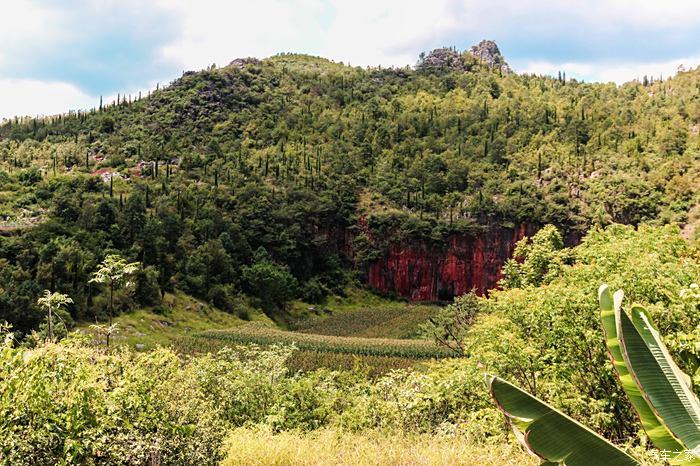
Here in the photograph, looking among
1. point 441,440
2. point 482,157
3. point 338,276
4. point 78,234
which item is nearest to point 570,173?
point 482,157

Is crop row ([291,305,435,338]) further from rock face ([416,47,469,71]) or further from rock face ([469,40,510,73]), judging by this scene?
rock face ([469,40,510,73])

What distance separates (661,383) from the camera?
413cm

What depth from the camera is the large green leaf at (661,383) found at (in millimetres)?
3990

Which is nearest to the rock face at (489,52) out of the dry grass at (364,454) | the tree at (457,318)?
the tree at (457,318)

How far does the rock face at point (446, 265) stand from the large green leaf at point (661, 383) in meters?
79.6

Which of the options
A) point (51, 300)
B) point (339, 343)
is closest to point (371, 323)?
point (339, 343)

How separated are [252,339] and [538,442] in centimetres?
4962

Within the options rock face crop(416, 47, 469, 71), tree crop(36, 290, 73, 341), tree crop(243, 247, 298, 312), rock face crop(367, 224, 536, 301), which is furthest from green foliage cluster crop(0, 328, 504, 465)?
rock face crop(416, 47, 469, 71)

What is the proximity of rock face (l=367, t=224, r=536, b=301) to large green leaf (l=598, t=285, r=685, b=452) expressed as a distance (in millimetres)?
79290

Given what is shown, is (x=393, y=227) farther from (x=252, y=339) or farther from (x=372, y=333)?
(x=252, y=339)

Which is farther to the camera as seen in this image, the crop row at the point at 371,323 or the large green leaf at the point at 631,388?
the crop row at the point at 371,323

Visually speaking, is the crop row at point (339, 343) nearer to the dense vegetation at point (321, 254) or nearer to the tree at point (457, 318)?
the dense vegetation at point (321, 254)

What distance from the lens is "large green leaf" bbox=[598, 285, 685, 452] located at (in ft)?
13.6

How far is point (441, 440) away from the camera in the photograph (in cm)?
902
